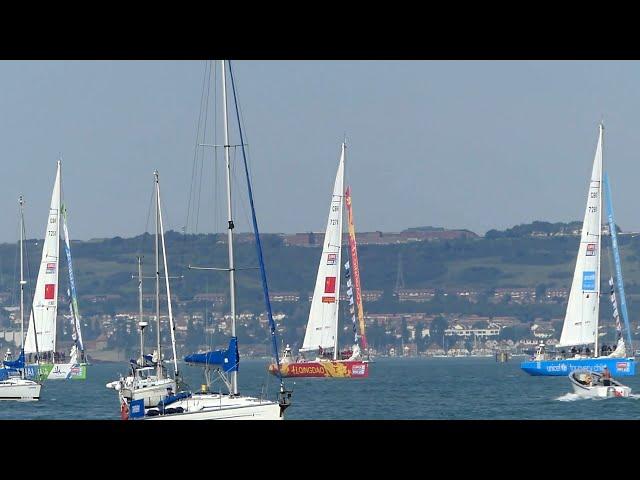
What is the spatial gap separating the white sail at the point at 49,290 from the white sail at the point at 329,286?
51.0 feet

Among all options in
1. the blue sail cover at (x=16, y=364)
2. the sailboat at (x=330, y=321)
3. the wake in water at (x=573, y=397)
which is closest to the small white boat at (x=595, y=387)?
the wake in water at (x=573, y=397)

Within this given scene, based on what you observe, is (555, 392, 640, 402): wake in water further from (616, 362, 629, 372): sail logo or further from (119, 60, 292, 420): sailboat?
(119, 60, 292, 420): sailboat

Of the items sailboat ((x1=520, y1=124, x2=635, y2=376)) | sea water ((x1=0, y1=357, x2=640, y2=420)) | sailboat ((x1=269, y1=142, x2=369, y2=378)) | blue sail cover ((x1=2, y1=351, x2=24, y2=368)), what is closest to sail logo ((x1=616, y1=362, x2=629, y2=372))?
sailboat ((x1=520, y1=124, x2=635, y2=376))

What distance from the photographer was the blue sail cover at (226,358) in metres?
27.7

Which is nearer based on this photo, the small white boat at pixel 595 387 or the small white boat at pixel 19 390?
the small white boat at pixel 595 387

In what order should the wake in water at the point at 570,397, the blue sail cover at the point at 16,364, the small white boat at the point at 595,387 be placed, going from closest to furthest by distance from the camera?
the small white boat at the point at 595,387
the wake in water at the point at 570,397
the blue sail cover at the point at 16,364

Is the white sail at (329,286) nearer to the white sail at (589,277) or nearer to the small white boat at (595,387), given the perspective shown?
the white sail at (589,277)
